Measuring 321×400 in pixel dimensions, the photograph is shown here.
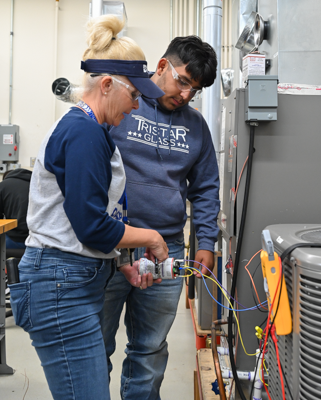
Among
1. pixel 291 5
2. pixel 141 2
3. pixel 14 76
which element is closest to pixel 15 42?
pixel 14 76

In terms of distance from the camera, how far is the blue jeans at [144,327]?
53.2 inches

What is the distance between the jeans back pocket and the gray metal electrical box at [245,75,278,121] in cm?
92

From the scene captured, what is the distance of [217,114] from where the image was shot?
8.77 feet

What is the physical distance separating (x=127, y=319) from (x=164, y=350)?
183 mm

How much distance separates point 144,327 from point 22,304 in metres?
0.59

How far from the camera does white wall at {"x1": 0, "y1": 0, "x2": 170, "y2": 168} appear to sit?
16.4 ft

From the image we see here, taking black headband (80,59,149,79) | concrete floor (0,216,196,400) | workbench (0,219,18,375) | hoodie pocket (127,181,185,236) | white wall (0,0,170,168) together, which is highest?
white wall (0,0,170,168)

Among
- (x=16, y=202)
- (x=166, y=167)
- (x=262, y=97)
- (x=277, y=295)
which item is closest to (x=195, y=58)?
(x=262, y=97)

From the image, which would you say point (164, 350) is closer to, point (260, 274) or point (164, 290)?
point (164, 290)

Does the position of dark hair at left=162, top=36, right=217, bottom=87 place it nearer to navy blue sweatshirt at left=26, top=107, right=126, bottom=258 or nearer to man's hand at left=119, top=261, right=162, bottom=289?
navy blue sweatshirt at left=26, top=107, right=126, bottom=258

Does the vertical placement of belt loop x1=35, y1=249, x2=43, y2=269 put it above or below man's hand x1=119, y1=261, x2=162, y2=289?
above

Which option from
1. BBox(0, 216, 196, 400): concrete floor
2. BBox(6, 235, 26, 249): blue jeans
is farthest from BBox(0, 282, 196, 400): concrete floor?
BBox(6, 235, 26, 249): blue jeans

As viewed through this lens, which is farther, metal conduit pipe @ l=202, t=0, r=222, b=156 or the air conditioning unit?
metal conduit pipe @ l=202, t=0, r=222, b=156

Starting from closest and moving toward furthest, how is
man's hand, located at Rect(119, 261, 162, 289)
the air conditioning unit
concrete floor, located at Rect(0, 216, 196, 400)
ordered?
the air conditioning unit, man's hand, located at Rect(119, 261, 162, 289), concrete floor, located at Rect(0, 216, 196, 400)
